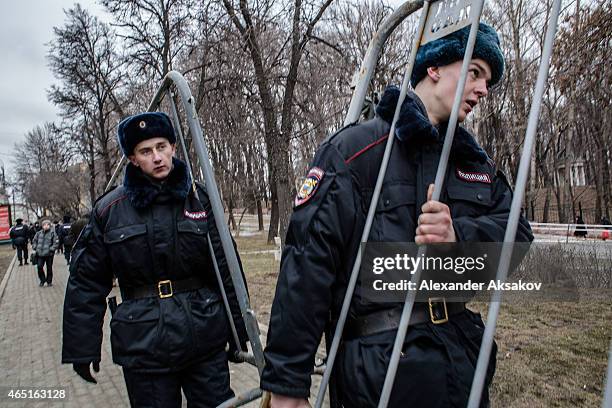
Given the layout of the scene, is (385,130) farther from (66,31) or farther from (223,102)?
(66,31)

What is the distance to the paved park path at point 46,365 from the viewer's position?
4496 millimetres

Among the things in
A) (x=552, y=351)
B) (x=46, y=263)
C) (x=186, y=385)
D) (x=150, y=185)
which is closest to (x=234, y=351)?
(x=186, y=385)

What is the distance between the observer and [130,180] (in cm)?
254

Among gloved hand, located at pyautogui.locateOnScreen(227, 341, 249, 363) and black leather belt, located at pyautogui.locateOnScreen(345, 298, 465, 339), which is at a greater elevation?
black leather belt, located at pyautogui.locateOnScreen(345, 298, 465, 339)

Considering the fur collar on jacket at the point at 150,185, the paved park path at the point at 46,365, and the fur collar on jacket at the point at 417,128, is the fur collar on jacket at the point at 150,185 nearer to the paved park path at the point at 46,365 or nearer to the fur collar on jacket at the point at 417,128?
the fur collar on jacket at the point at 417,128

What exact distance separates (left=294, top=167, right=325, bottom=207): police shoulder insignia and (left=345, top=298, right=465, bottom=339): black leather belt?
1.36ft

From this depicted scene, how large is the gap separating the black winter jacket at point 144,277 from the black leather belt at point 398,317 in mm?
1253

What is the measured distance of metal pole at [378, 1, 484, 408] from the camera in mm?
1318

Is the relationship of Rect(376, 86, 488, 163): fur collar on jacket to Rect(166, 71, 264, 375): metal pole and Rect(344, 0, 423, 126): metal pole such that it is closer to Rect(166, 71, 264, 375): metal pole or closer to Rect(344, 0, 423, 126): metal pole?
Rect(344, 0, 423, 126): metal pole

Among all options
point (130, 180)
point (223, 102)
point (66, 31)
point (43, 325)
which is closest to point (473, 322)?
point (130, 180)

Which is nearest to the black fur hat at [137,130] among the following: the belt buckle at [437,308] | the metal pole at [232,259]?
the metal pole at [232,259]

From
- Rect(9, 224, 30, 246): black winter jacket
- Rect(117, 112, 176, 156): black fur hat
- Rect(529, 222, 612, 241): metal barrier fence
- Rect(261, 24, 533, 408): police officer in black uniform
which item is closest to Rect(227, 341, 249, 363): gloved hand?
Rect(117, 112, 176, 156): black fur hat

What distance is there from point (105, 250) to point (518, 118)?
16359 millimetres

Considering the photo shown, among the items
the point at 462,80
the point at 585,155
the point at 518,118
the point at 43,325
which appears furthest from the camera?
the point at 585,155
